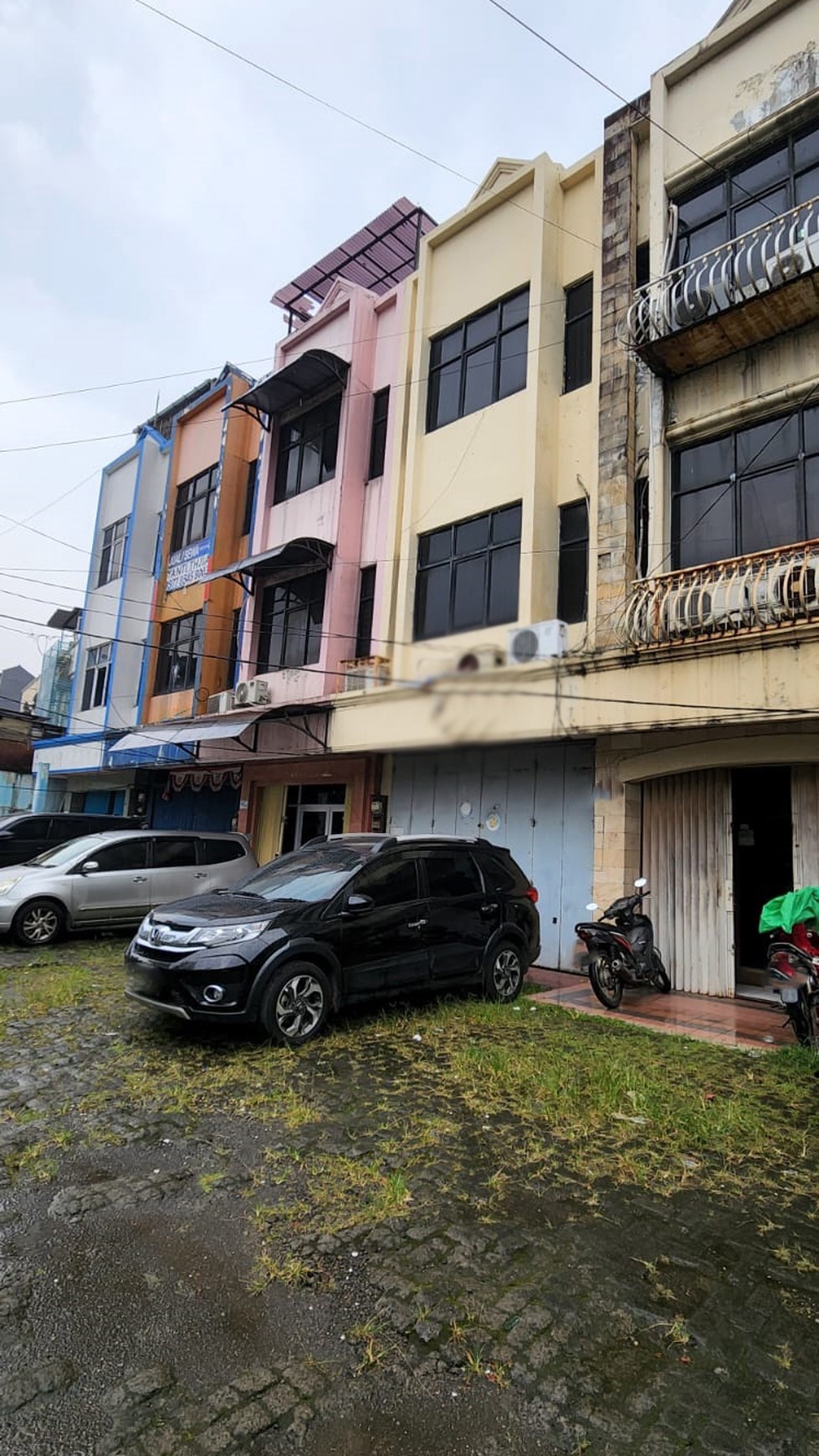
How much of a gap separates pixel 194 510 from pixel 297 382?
576 cm

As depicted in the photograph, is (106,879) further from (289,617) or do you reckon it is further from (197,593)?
(197,593)

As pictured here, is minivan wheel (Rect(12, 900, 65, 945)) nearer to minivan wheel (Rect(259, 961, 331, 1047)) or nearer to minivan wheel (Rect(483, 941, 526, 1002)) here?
minivan wheel (Rect(259, 961, 331, 1047))

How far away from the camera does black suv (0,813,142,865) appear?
13.0 meters

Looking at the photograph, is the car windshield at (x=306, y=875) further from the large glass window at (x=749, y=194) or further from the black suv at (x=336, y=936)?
the large glass window at (x=749, y=194)

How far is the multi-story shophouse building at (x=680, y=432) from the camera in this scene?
7824 millimetres

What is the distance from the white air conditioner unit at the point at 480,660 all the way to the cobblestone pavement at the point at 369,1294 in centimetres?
283

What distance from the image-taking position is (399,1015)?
7.26m

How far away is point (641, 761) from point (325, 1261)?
7.23m

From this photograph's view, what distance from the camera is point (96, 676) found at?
2130 centimetres

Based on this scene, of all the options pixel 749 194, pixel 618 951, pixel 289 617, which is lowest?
pixel 618 951

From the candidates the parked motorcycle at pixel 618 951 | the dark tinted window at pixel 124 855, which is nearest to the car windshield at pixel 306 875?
the parked motorcycle at pixel 618 951

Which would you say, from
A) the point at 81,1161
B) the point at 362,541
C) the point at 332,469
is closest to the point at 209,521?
the point at 332,469

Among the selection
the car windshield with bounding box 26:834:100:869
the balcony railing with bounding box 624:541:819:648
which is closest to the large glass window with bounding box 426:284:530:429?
the balcony railing with bounding box 624:541:819:648

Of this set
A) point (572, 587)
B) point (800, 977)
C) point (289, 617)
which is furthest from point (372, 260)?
point (572, 587)
